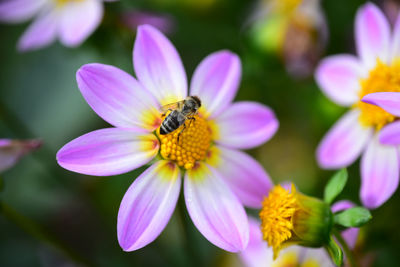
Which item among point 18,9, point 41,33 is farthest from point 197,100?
point 18,9

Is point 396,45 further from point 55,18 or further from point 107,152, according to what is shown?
point 55,18

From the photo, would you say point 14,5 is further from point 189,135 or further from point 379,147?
point 379,147

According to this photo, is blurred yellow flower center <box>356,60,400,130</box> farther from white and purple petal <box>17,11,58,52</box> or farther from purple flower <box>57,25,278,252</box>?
white and purple petal <box>17,11,58,52</box>

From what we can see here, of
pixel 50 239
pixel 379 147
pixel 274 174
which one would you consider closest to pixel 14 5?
pixel 50 239

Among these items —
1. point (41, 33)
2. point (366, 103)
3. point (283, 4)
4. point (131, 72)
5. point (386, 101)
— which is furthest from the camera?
point (283, 4)

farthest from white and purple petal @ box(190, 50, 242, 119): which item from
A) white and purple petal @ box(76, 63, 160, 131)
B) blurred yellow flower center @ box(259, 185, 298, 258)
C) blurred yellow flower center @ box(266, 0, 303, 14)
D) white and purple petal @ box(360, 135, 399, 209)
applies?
blurred yellow flower center @ box(266, 0, 303, 14)
